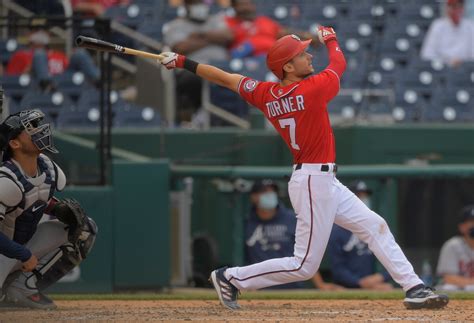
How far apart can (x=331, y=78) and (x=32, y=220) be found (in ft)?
6.63

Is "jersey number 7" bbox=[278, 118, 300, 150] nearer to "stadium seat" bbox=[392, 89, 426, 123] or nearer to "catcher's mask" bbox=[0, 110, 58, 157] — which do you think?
"catcher's mask" bbox=[0, 110, 58, 157]

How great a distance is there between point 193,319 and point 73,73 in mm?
5678

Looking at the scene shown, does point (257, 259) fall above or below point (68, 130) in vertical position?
below

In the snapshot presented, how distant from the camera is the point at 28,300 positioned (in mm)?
7098

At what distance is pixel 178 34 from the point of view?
12.6 m

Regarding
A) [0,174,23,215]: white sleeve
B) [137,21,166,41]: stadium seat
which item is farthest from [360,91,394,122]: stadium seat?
[0,174,23,215]: white sleeve

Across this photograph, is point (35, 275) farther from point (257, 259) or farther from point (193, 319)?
point (257, 259)

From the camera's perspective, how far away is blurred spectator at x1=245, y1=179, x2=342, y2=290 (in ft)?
32.2

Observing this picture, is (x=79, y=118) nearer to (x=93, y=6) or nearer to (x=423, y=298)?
(x=93, y=6)

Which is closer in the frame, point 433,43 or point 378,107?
point 378,107

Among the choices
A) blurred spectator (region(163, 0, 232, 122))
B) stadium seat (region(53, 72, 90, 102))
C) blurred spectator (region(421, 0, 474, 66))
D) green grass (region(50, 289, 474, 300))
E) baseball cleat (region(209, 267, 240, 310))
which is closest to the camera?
baseball cleat (region(209, 267, 240, 310))

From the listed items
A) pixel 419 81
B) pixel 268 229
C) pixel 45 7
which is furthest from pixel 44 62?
pixel 419 81

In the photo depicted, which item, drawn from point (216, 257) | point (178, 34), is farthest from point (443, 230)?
point (178, 34)

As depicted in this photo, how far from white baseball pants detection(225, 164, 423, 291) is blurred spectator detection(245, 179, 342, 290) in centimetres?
293
